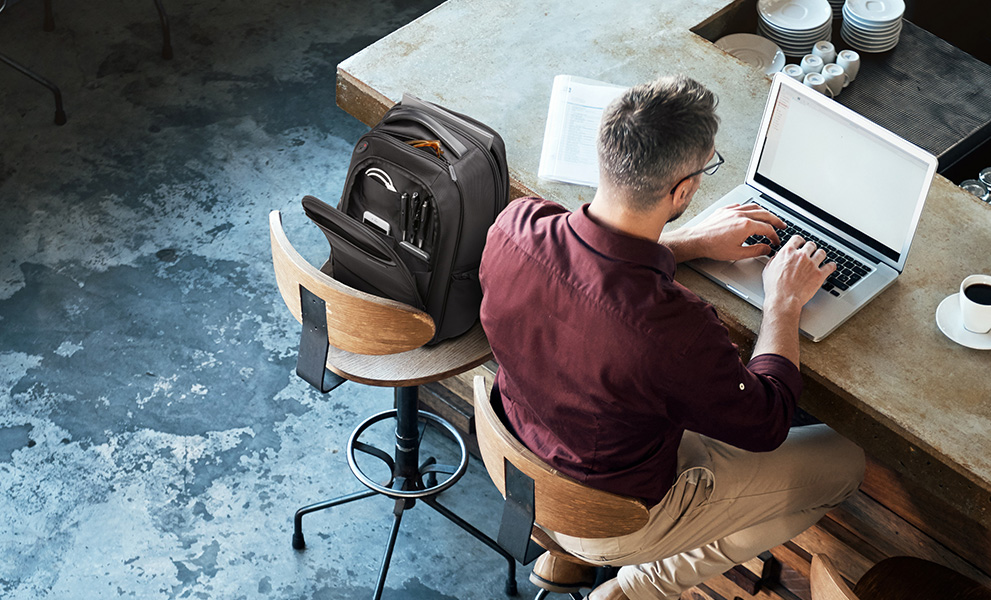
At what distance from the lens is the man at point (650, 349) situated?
1.49 metres

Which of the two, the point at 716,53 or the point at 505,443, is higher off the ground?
the point at 505,443

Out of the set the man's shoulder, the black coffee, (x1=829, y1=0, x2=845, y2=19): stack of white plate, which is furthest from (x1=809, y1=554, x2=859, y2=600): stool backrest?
(x1=829, y1=0, x2=845, y2=19): stack of white plate

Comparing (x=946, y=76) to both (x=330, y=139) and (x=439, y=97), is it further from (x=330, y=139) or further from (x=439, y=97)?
(x=330, y=139)

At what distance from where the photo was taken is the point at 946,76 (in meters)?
2.68

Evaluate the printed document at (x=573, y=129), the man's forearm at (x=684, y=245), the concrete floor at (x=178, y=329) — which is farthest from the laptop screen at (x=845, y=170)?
the concrete floor at (x=178, y=329)

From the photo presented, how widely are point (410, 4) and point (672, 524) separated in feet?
10.2

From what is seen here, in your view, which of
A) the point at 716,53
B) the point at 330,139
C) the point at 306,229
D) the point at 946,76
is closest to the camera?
the point at 716,53

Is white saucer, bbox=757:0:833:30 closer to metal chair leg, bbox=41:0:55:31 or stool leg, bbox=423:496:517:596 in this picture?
stool leg, bbox=423:496:517:596

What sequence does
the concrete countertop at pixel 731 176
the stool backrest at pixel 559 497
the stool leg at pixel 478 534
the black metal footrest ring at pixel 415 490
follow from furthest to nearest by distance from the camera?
the stool leg at pixel 478 534
the black metal footrest ring at pixel 415 490
the concrete countertop at pixel 731 176
the stool backrest at pixel 559 497

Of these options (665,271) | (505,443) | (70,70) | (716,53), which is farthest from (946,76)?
(70,70)

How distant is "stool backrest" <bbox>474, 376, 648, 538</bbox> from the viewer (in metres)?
1.57

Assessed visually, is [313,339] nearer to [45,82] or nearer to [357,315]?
[357,315]

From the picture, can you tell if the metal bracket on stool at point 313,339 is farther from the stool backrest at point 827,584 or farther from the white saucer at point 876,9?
the white saucer at point 876,9

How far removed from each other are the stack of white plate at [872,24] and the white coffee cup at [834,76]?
23 centimetres
